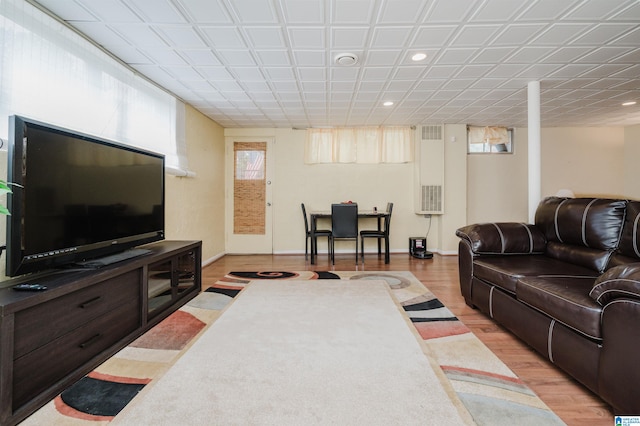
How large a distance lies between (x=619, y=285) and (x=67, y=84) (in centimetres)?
360

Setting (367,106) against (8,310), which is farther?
(367,106)

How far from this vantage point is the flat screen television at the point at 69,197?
56.3 inches

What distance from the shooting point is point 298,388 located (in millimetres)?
1204

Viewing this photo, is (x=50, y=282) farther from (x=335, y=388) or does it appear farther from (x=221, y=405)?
(x=335, y=388)

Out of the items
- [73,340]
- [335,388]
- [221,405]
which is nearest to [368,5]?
[335,388]

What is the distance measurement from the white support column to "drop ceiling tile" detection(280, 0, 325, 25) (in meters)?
2.74

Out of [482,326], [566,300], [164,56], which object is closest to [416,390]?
[566,300]

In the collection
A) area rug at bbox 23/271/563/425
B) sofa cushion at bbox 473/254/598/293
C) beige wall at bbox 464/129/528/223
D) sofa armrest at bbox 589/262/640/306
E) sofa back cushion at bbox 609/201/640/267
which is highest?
beige wall at bbox 464/129/528/223

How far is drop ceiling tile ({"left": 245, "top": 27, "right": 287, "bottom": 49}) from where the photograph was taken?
7.50 feet

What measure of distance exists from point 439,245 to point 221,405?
4969mm

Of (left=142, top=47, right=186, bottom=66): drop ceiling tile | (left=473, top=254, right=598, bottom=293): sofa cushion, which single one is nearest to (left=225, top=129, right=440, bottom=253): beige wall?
(left=142, top=47, right=186, bottom=66): drop ceiling tile

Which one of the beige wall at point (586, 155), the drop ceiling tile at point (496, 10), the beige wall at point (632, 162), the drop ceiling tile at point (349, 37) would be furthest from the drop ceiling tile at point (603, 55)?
the beige wall at point (632, 162)

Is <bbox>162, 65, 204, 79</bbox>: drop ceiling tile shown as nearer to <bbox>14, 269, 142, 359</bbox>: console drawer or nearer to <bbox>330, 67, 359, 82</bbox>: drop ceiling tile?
<bbox>330, 67, 359, 82</bbox>: drop ceiling tile

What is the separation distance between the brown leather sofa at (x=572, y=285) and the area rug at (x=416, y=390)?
293mm
